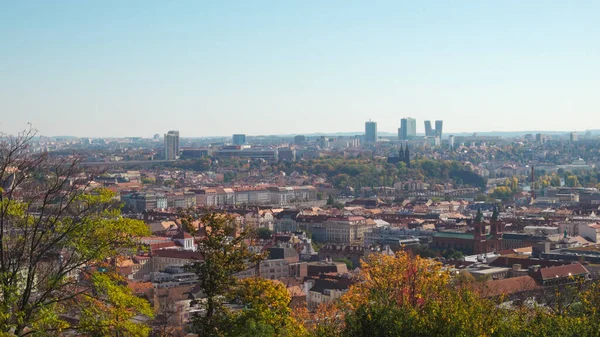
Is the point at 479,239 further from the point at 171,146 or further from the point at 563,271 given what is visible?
the point at 171,146

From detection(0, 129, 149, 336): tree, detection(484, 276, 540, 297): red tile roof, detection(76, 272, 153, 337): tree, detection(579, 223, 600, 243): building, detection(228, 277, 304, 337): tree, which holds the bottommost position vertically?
detection(579, 223, 600, 243): building

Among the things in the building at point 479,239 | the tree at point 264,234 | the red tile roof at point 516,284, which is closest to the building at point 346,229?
the tree at point 264,234

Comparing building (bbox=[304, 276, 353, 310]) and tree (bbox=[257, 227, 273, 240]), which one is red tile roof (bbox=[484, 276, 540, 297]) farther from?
tree (bbox=[257, 227, 273, 240])

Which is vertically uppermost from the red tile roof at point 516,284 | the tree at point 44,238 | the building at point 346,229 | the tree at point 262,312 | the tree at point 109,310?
Result: the tree at point 44,238

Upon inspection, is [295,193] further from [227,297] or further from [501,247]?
[227,297]

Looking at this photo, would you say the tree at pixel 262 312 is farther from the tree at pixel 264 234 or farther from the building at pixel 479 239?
the tree at pixel 264 234

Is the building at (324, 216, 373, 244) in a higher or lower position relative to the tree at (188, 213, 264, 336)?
lower

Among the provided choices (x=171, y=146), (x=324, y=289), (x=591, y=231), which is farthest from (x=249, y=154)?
(x=324, y=289)

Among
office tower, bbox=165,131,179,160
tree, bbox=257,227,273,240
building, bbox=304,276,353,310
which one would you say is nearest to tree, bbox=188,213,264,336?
building, bbox=304,276,353,310
